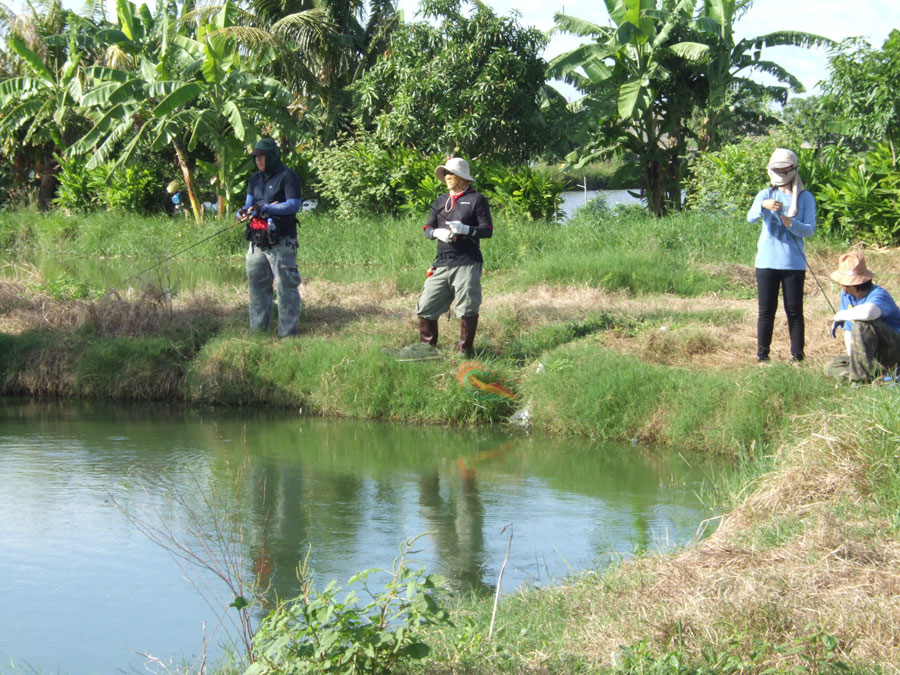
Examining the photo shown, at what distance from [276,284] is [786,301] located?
4.85 m

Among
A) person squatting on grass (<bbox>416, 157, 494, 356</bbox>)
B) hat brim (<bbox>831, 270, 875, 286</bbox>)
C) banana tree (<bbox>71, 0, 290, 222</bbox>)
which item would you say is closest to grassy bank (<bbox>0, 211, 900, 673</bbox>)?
person squatting on grass (<bbox>416, 157, 494, 356</bbox>)

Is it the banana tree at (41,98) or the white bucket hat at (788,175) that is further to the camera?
the banana tree at (41,98)

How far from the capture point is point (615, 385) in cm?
866

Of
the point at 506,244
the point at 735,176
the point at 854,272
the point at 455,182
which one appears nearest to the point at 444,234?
the point at 455,182

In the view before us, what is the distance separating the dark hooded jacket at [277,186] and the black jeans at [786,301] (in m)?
4.35

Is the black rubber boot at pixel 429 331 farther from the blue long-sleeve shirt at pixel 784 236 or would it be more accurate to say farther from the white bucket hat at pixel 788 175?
the white bucket hat at pixel 788 175

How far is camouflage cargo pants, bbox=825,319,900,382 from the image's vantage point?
7.06 metres

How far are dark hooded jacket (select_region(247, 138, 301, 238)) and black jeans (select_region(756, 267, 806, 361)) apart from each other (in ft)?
14.3

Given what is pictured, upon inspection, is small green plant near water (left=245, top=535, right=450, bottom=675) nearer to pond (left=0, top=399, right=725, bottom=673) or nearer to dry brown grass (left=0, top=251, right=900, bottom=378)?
pond (left=0, top=399, right=725, bottom=673)

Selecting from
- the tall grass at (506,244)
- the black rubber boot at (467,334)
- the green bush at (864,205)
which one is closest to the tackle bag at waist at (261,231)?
the black rubber boot at (467,334)

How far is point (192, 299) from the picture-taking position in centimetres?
1188

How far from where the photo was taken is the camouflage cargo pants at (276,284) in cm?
1016

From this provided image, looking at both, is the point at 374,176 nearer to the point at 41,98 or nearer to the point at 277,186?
the point at 41,98

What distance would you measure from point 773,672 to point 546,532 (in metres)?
2.68
